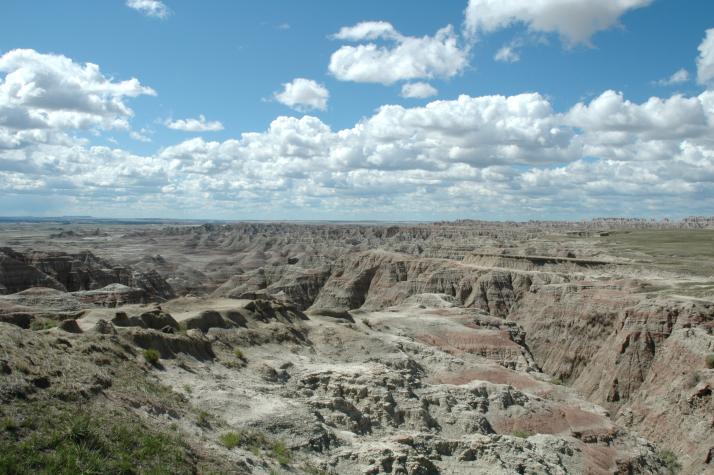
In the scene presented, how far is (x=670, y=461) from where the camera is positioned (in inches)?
1115

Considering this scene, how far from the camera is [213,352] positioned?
90.3 ft

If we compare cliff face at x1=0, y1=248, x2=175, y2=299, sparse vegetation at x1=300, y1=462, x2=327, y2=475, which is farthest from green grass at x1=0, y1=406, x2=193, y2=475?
cliff face at x1=0, y1=248, x2=175, y2=299

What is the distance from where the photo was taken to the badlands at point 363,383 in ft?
47.5

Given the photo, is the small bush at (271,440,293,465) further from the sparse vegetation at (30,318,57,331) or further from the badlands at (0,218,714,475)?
the sparse vegetation at (30,318,57,331)

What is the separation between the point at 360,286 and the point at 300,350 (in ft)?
171

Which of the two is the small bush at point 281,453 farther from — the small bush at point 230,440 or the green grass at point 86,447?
the green grass at point 86,447

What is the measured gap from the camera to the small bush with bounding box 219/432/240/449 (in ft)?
53.7

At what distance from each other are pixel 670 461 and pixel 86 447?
27847 mm

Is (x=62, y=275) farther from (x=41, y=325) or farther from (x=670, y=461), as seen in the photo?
(x=670, y=461)

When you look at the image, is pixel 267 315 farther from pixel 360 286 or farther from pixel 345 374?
pixel 360 286

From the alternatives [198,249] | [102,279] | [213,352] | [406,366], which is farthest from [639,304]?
[198,249]

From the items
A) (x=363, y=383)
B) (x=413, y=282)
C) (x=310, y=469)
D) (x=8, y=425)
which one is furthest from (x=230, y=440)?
(x=413, y=282)

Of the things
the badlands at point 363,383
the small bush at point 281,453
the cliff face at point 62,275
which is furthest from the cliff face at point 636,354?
the cliff face at point 62,275

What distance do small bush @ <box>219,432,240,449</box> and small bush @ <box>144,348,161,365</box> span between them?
280 inches
